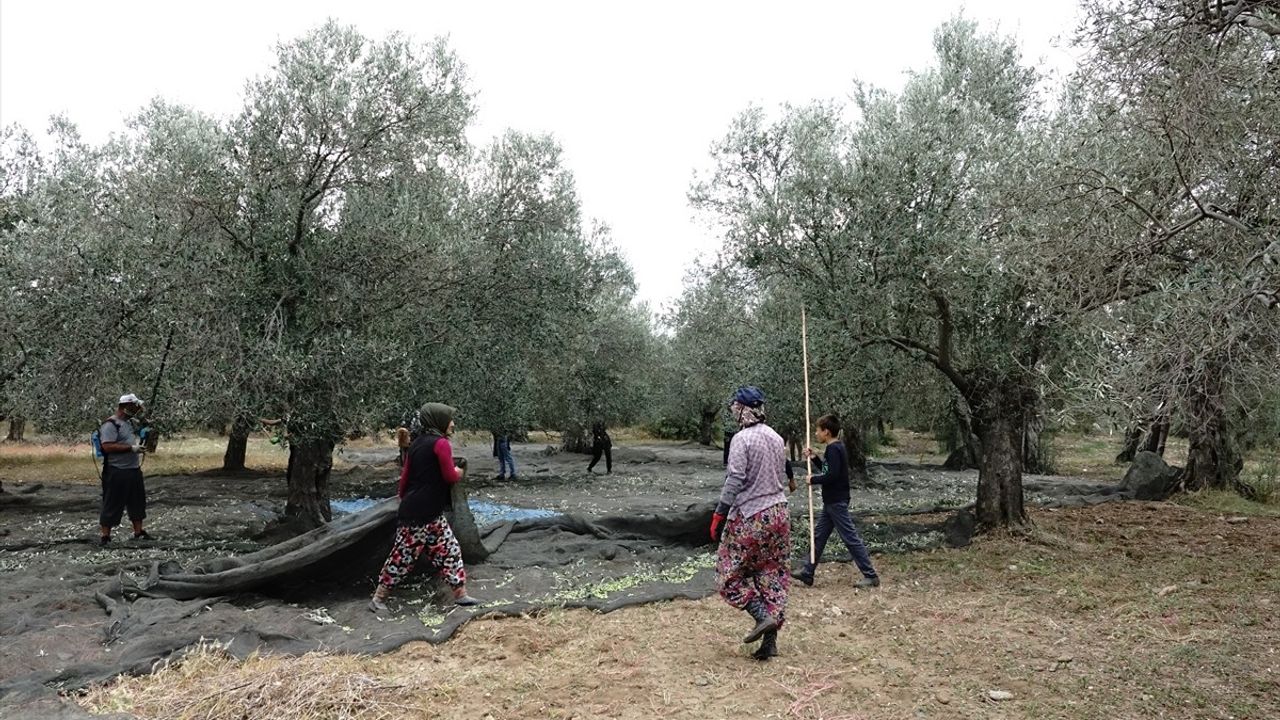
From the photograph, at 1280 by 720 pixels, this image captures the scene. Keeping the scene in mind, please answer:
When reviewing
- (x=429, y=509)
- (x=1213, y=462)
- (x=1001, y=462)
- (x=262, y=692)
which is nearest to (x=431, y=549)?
(x=429, y=509)

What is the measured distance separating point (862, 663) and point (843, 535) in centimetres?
275

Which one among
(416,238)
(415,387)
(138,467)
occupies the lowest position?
(138,467)

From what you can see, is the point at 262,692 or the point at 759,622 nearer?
the point at 262,692

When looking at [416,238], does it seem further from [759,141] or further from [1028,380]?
[1028,380]

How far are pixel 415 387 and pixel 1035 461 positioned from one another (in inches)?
780

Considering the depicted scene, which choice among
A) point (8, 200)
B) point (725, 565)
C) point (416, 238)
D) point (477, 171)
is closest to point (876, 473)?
point (477, 171)

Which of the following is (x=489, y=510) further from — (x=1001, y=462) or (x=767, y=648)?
(x=767, y=648)

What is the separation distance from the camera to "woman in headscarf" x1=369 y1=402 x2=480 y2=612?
7238mm

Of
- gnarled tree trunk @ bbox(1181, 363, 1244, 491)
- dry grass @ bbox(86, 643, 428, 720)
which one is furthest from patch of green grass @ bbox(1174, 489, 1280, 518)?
dry grass @ bbox(86, 643, 428, 720)

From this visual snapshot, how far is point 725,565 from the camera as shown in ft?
19.7

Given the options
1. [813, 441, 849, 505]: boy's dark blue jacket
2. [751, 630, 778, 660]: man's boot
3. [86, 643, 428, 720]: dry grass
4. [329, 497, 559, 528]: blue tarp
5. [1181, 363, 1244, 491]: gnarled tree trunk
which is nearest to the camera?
[86, 643, 428, 720]: dry grass

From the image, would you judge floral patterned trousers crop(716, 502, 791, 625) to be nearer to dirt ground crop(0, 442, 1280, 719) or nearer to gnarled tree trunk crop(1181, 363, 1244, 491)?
dirt ground crop(0, 442, 1280, 719)

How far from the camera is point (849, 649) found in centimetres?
628

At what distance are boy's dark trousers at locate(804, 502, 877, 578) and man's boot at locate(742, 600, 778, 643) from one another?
269cm
